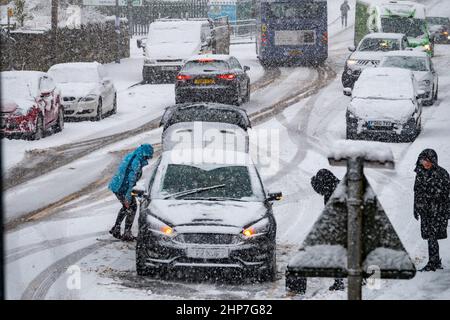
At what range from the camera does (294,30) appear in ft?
130

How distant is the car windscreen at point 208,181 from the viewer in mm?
12617

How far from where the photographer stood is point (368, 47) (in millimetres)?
34875

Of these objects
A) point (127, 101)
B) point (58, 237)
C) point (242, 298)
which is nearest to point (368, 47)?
point (127, 101)

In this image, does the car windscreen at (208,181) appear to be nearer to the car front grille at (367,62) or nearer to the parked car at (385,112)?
the parked car at (385,112)

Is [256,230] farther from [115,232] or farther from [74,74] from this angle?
[74,74]

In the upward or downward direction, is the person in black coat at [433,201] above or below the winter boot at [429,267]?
above

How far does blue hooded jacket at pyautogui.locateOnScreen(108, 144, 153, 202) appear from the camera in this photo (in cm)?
1391

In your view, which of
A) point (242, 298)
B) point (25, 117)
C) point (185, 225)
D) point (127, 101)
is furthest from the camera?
point (127, 101)

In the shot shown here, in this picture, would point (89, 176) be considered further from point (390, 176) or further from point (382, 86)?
point (382, 86)

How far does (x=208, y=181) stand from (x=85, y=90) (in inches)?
583

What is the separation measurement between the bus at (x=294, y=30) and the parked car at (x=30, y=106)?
16.0 meters

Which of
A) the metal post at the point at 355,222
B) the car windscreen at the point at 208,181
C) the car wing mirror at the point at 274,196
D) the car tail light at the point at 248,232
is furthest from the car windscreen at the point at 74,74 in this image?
the metal post at the point at 355,222

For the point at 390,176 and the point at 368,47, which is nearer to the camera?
the point at 390,176
